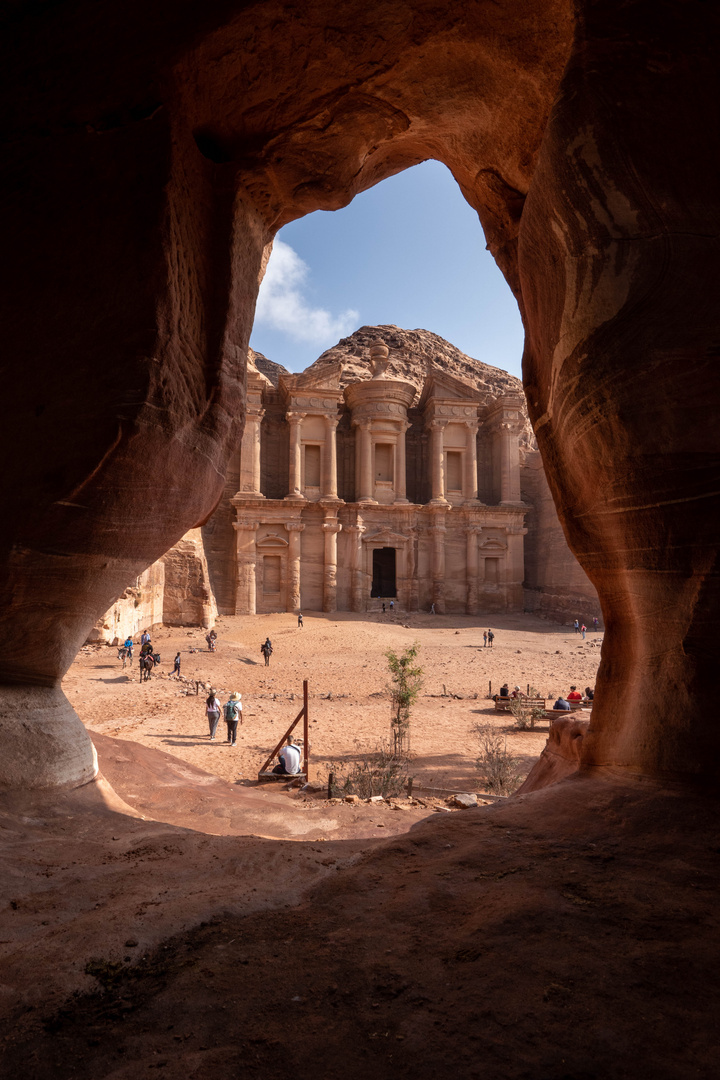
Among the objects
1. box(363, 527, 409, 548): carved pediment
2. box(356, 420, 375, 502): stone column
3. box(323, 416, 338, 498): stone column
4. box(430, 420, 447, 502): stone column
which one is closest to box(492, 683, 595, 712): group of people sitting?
box(363, 527, 409, 548): carved pediment

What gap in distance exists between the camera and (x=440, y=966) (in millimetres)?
1746

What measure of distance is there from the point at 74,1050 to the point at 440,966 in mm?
1049

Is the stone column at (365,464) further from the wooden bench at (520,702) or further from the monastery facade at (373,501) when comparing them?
the wooden bench at (520,702)

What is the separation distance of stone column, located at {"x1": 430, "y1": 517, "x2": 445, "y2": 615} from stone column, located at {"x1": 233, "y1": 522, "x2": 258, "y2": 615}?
32.1 feet

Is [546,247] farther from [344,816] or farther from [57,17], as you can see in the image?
[344,816]

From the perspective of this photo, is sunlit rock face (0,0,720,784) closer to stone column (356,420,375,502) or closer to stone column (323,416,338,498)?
stone column (323,416,338,498)

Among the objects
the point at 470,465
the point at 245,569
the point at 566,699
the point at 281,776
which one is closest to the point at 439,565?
the point at 470,465

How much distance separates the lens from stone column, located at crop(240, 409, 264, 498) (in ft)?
93.3

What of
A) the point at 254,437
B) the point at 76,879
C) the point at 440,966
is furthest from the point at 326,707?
the point at 254,437

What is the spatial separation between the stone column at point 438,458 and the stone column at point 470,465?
4.53ft

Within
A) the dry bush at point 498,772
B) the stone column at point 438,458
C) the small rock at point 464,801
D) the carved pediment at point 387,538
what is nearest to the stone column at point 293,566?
the carved pediment at point 387,538

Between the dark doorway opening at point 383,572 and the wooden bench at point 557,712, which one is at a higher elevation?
the dark doorway opening at point 383,572

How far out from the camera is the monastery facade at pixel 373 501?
28531mm

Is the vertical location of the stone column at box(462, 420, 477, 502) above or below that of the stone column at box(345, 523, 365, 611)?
above
